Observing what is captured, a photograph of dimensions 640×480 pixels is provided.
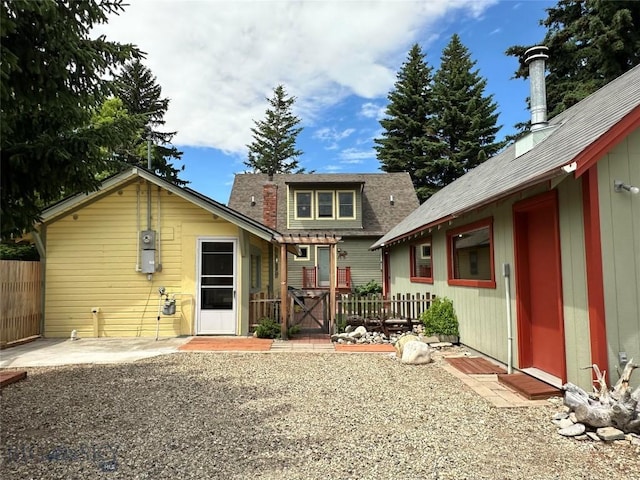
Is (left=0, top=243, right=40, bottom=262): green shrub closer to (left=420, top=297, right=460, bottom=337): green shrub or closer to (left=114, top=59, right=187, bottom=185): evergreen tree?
(left=420, top=297, right=460, bottom=337): green shrub

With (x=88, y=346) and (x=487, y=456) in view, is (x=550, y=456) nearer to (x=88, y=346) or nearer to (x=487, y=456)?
(x=487, y=456)

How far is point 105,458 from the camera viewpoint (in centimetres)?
344

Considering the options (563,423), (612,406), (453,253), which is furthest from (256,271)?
(612,406)

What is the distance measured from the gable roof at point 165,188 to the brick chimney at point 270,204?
12296 millimetres

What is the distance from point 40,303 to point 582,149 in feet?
36.5

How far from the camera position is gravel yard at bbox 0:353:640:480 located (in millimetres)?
3232

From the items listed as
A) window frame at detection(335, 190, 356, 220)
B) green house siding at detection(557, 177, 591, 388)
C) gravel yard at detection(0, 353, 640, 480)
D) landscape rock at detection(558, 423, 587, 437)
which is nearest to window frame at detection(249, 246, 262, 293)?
gravel yard at detection(0, 353, 640, 480)

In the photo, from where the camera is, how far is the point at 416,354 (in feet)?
23.3

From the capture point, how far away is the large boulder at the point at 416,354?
709cm

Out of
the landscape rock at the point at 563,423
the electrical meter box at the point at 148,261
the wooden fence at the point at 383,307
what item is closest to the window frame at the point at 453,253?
the wooden fence at the point at 383,307

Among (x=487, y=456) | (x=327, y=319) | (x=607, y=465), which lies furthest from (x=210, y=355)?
(x=607, y=465)

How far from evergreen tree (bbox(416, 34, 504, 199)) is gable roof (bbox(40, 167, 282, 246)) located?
25.0m

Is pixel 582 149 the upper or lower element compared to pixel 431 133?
lower

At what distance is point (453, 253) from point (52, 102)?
7.53 meters
